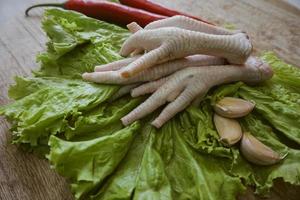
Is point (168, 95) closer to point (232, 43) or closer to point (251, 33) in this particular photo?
point (232, 43)

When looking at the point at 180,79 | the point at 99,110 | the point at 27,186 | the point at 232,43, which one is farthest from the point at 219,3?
the point at 27,186

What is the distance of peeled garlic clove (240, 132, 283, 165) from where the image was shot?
1018 mm

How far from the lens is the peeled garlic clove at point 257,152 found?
3.34 feet

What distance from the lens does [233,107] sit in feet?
3.65

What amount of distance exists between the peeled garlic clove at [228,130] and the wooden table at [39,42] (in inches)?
6.1

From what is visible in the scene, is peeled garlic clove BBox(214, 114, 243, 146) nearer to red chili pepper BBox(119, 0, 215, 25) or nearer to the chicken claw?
the chicken claw

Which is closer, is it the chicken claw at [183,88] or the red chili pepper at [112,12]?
the chicken claw at [183,88]

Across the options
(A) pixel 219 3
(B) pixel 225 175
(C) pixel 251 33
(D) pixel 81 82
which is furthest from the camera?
(A) pixel 219 3

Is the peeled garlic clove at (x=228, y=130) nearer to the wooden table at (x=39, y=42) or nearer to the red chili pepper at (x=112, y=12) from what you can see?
the wooden table at (x=39, y=42)

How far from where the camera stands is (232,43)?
3.78 feet

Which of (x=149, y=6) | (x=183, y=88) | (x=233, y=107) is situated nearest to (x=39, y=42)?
(x=149, y=6)

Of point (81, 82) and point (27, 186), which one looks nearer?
point (27, 186)

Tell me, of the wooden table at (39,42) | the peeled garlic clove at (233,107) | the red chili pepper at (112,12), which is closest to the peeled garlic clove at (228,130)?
the peeled garlic clove at (233,107)

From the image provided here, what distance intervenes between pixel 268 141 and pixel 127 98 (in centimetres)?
45
